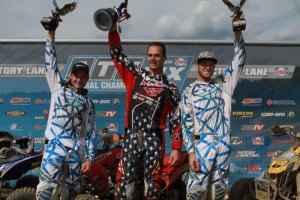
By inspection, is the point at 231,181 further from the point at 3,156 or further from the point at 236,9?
the point at 236,9

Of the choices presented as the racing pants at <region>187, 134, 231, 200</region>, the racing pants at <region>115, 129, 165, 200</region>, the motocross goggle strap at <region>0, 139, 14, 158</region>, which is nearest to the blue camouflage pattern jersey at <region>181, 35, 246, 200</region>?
the racing pants at <region>187, 134, 231, 200</region>

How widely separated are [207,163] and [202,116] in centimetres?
36

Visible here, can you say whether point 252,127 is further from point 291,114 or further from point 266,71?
point 266,71

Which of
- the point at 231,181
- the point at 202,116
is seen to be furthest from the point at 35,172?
the point at 202,116

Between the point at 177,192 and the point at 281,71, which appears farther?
the point at 281,71

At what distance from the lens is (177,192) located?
4.91 meters

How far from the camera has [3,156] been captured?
514 cm

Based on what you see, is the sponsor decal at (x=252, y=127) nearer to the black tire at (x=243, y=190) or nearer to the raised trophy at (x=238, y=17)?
the black tire at (x=243, y=190)

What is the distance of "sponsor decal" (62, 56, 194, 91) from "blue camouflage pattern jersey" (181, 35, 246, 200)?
3192mm

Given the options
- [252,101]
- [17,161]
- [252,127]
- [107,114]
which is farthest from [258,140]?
[17,161]

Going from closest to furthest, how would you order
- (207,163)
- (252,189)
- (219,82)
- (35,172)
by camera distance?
(207,163) < (219,82) < (252,189) < (35,172)

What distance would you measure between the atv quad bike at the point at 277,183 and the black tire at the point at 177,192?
0.55m

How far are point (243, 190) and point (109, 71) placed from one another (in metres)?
2.77

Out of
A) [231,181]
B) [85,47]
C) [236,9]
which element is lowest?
[231,181]
